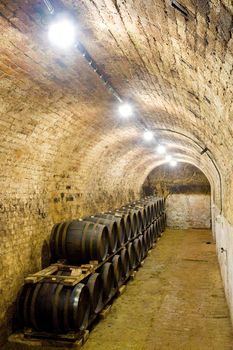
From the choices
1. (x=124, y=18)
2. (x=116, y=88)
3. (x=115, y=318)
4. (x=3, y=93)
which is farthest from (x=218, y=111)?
(x=115, y=318)

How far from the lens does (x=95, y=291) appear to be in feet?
18.5

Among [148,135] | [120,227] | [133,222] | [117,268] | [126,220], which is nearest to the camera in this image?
[117,268]

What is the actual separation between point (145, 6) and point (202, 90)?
1.20 meters

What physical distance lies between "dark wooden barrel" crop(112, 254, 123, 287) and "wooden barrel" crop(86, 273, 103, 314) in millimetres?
759

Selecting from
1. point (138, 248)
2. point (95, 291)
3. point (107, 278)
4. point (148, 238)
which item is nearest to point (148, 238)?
point (148, 238)

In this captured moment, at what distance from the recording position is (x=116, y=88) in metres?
Answer: 5.00

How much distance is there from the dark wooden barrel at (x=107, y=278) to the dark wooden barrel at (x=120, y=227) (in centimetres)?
81

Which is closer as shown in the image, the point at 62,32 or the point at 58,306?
the point at 62,32

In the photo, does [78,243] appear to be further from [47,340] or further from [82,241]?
[47,340]

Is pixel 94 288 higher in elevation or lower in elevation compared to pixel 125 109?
lower

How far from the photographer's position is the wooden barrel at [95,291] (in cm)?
529

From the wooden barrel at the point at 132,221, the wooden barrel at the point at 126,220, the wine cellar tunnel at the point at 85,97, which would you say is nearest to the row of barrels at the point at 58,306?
the wine cellar tunnel at the point at 85,97

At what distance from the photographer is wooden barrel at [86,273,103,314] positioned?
17.4 feet

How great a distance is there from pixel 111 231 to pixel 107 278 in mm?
868
